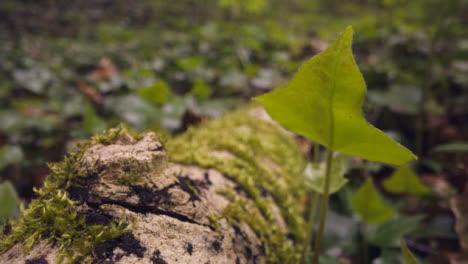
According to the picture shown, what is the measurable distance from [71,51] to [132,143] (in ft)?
14.2

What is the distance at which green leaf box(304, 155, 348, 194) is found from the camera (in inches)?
32.7

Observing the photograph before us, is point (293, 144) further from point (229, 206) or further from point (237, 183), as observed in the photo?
point (229, 206)

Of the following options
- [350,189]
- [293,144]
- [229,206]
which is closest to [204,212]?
[229,206]

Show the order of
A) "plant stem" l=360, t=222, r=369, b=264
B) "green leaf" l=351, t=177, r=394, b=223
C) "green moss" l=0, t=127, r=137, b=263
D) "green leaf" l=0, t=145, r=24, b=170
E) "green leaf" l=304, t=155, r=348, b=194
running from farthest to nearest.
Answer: "green leaf" l=0, t=145, r=24, b=170 → "plant stem" l=360, t=222, r=369, b=264 → "green leaf" l=351, t=177, r=394, b=223 → "green leaf" l=304, t=155, r=348, b=194 → "green moss" l=0, t=127, r=137, b=263

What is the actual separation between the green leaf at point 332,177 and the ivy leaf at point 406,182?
0.48 meters

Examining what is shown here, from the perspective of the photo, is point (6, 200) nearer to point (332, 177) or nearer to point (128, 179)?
point (128, 179)

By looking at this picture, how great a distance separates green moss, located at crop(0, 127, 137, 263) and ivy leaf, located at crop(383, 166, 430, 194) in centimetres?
107

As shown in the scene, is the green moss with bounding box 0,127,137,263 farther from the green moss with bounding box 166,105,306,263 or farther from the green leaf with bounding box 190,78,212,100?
the green leaf with bounding box 190,78,212,100

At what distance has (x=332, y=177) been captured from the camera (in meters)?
0.85

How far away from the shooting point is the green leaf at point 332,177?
831mm

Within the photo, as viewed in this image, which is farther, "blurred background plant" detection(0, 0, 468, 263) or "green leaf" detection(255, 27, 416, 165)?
"blurred background plant" detection(0, 0, 468, 263)

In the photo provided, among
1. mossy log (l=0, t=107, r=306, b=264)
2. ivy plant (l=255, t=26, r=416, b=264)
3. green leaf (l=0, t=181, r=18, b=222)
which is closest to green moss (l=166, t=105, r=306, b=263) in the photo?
mossy log (l=0, t=107, r=306, b=264)

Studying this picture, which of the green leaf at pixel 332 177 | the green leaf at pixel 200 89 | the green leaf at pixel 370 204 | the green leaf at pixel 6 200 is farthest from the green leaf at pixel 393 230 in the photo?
the green leaf at pixel 200 89

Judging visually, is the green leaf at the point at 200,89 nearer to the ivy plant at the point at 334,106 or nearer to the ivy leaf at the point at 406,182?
the ivy leaf at the point at 406,182
